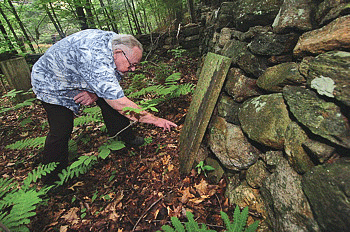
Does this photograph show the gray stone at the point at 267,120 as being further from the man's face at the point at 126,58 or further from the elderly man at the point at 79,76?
the man's face at the point at 126,58

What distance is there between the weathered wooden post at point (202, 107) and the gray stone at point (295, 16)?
61 centimetres

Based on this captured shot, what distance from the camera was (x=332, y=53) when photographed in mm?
1188

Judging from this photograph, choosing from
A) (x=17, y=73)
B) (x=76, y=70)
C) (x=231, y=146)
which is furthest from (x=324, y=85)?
(x=17, y=73)

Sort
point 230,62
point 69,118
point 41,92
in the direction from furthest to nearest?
point 69,118 → point 41,92 → point 230,62

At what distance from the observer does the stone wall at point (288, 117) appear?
1101mm

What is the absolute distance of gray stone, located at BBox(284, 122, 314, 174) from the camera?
1257mm

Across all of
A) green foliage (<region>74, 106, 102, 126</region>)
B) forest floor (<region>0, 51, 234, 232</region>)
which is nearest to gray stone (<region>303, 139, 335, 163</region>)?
forest floor (<region>0, 51, 234, 232</region>)

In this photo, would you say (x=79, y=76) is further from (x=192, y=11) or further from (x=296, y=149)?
(x=192, y=11)

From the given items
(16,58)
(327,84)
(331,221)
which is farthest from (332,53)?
(16,58)

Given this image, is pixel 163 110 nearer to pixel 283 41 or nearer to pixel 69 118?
pixel 69 118

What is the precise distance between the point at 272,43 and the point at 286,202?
1.48 meters

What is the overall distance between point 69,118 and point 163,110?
1.78 metres

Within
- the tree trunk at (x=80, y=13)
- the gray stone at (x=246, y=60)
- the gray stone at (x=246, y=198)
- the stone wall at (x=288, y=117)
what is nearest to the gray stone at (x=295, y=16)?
the stone wall at (x=288, y=117)

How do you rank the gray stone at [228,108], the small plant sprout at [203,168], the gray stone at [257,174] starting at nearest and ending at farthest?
the gray stone at [257,174] < the gray stone at [228,108] < the small plant sprout at [203,168]
